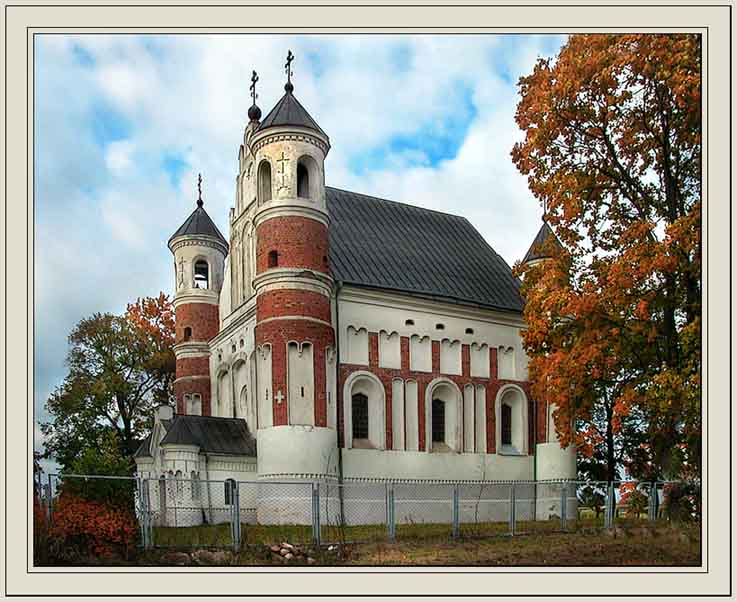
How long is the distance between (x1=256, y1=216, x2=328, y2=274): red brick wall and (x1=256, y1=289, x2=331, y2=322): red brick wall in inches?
33.5

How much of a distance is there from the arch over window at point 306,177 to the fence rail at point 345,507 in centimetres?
926

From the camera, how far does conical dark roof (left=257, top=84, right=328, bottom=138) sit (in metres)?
29.3

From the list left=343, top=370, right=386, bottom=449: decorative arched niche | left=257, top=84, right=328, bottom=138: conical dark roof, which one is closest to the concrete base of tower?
left=343, top=370, right=386, bottom=449: decorative arched niche

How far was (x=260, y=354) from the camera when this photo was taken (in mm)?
28547

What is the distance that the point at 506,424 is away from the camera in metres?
34.7

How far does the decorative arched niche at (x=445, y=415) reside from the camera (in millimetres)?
32406

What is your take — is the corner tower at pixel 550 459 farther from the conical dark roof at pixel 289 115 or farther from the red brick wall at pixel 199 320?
the red brick wall at pixel 199 320

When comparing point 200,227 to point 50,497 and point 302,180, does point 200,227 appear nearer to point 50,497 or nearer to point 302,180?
point 302,180

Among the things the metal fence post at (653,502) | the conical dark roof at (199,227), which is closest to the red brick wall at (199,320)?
the conical dark roof at (199,227)

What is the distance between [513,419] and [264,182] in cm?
1340

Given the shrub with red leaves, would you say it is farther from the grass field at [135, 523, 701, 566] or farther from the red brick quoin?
the red brick quoin

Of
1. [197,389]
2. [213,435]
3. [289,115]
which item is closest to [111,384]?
[197,389]

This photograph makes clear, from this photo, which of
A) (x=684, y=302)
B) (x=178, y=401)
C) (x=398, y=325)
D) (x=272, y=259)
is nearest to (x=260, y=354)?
(x=272, y=259)

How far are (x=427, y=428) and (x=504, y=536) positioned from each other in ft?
35.7
